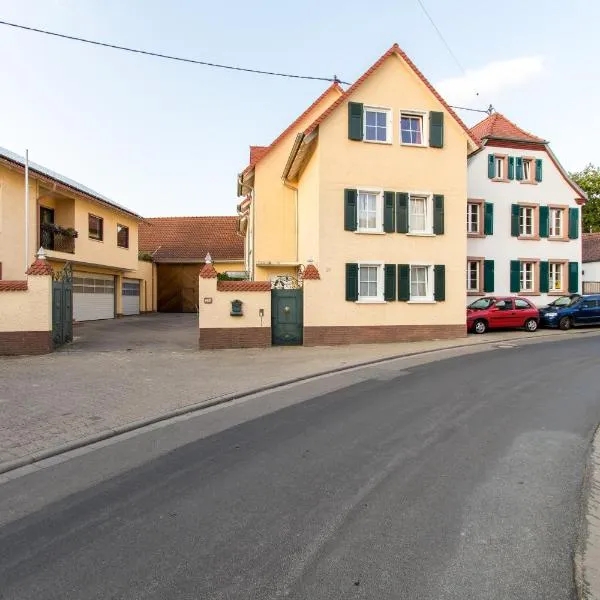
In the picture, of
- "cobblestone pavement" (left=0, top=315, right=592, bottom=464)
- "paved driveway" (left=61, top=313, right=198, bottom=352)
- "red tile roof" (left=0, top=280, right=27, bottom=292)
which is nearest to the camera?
"cobblestone pavement" (left=0, top=315, right=592, bottom=464)

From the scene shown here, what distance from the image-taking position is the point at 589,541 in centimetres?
338

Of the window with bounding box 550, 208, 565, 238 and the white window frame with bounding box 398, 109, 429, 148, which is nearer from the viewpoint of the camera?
the white window frame with bounding box 398, 109, 429, 148

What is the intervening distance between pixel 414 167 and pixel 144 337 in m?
12.3

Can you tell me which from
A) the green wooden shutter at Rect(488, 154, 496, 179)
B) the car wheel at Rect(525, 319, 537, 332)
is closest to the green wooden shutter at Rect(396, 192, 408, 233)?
the car wheel at Rect(525, 319, 537, 332)

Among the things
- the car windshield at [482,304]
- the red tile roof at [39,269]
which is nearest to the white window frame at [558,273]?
the car windshield at [482,304]

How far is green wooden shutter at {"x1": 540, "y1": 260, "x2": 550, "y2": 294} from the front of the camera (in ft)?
79.3

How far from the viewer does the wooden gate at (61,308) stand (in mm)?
15209

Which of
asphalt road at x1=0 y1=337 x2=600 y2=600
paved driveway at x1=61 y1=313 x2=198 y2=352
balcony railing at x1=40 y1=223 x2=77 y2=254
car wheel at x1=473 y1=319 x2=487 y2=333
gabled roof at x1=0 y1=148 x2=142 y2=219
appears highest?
gabled roof at x1=0 y1=148 x2=142 y2=219

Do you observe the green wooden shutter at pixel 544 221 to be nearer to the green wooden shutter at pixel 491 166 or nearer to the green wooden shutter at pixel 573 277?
the green wooden shutter at pixel 573 277

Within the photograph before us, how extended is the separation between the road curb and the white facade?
19646 millimetres

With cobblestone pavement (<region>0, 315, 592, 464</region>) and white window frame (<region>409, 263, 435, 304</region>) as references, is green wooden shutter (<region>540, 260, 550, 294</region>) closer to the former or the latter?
cobblestone pavement (<region>0, 315, 592, 464</region>)

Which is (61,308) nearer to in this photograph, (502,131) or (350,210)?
(350,210)

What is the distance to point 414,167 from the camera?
1770 centimetres

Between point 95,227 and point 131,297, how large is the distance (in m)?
6.76
